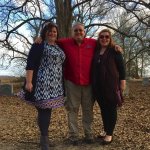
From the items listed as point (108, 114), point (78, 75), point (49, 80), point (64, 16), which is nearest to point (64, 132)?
point (108, 114)

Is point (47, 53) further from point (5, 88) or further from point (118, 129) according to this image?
point (5, 88)

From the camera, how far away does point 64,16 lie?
1733 cm

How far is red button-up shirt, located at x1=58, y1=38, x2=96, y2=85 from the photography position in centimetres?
625

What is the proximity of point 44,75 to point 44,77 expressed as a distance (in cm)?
3

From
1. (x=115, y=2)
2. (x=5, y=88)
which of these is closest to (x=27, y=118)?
(x=115, y=2)

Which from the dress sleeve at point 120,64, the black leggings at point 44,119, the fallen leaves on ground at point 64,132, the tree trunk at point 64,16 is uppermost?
the tree trunk at point 64,16

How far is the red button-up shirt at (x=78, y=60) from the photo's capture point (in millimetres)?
6246

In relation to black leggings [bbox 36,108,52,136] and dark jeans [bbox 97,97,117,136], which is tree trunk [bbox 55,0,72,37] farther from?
black leggings [bbox 36,108,52,136]

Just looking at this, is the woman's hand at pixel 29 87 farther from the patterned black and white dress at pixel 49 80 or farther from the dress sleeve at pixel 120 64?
the dress sleeve at pixel 120 64

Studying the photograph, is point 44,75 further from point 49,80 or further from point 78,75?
point 78,75

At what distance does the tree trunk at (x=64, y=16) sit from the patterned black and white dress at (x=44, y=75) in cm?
1128

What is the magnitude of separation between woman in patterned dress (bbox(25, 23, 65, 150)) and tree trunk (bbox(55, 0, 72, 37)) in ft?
36.8

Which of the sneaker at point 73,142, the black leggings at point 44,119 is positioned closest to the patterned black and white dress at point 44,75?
the black leggings at point 44,119

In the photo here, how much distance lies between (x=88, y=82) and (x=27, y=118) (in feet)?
14.7
